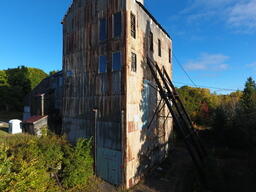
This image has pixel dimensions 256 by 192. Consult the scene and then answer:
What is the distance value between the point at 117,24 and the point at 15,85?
35.2 meters

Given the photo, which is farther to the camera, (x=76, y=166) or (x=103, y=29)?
(x=103, y=29)

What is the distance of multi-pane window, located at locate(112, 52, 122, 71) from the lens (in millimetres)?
10759

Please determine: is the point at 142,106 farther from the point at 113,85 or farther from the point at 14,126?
the point at 14,126

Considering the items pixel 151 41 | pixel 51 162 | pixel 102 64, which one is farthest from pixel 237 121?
pixel 51 162

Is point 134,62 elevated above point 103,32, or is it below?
below

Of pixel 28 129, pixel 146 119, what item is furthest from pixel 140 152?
pixel 28 129

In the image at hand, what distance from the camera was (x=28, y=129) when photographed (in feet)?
53.6

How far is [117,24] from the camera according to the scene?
36.2 feet

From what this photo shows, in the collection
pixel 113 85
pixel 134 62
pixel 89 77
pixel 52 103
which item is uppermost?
pixel 134 62

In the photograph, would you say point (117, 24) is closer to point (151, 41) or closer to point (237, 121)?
point (151, 41)

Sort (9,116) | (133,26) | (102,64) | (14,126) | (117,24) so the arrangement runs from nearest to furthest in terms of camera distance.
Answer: (117,24) < (133,26) < (102,64) < (14,126) < (9,116)

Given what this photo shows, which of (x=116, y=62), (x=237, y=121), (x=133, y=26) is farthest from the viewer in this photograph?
(x=237, y=121)

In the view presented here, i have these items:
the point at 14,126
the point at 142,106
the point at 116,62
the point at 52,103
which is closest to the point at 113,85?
the point at 116,62

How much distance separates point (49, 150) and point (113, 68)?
674cm
